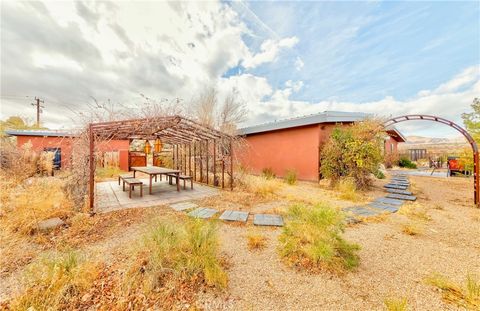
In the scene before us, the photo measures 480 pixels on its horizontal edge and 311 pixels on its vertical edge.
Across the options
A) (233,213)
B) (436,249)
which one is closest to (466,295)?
(436,249)

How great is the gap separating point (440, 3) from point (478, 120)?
4223 mm

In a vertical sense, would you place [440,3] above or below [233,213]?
above

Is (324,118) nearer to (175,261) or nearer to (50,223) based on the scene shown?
(175,261)

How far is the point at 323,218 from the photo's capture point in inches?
97.3

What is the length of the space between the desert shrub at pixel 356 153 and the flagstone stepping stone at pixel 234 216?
490 cm

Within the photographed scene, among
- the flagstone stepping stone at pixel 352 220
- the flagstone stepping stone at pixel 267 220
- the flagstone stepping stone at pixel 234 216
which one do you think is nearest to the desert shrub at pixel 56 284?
the flagstone stepping stone at pixel 234 216

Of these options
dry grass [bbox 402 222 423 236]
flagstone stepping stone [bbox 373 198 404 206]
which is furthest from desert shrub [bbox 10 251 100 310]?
flagstone stepping stone [bbox 373 198 404 206]

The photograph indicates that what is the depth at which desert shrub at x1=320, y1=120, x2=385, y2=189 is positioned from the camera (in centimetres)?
676

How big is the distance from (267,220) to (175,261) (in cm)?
231

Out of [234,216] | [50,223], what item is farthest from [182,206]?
[50,223]

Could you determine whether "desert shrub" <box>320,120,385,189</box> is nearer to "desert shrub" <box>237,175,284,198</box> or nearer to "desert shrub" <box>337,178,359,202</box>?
"desert shrub" <box>337,178,359,202</box>

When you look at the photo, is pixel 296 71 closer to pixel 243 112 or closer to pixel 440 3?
pixel 243 112

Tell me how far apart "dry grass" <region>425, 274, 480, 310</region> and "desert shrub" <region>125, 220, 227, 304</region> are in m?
2.32

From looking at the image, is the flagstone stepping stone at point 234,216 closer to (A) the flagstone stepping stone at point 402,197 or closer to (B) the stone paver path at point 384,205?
(B) the stone paver path at point 384,205
